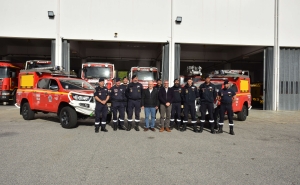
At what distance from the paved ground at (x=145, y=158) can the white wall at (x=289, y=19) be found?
12.4 m

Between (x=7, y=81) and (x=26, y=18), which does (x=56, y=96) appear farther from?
(x=26, y=18)

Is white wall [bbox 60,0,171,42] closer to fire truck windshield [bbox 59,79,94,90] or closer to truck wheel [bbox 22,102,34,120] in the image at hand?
truck wheel [bbox 22,102,34,120]

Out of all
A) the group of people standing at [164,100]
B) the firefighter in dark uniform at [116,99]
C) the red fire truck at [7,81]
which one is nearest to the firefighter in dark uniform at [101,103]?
the group of people standing at [164,100]

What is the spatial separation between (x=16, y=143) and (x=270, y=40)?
17174 mm

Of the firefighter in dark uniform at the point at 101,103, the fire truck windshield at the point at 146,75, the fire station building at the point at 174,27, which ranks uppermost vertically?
the fire station building at the point at 174,27

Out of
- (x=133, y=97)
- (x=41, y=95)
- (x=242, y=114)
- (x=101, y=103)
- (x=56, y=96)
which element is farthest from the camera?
(x=242, y=114)

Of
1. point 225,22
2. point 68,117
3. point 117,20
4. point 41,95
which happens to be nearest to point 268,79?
point 225,22

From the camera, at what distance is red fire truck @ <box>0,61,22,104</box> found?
17.0m

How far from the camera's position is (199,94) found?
8719 millimetres

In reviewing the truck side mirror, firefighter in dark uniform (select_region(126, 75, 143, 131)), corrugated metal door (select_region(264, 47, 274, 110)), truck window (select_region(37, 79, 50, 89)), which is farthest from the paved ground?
corrugated metal door (select_region(264, 47, 274, 110))

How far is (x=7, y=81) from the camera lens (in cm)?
1722

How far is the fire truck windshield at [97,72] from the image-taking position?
14648 millimetres

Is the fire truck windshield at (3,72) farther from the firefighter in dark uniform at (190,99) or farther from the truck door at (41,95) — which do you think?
the firefighter in dark uniform at (190,99)

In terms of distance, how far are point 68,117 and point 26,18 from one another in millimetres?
11146
